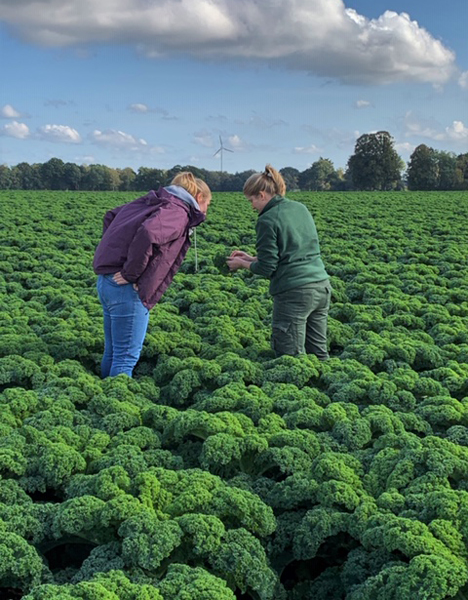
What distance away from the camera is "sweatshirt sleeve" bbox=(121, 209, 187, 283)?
6.01 meters

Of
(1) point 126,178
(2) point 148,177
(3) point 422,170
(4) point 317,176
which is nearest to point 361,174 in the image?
(3) point 422,170

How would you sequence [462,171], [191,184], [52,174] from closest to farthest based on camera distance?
[191,184], [462,171], [52,174]

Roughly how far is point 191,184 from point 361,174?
318ft

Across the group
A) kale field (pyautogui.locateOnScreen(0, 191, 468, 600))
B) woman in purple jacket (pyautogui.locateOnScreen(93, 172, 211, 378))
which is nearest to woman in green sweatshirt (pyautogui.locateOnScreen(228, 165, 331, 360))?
kale field (pyautogui.locateOnScreen(0, 191, 468, 600))

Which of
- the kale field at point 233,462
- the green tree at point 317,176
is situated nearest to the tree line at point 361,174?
the green tree at point 317,176

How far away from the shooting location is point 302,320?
7.09 metres

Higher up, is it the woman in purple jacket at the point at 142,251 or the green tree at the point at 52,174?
the green tree at the point at 52,174

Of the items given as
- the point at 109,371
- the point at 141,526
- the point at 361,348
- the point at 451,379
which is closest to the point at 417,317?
the point at 361,348

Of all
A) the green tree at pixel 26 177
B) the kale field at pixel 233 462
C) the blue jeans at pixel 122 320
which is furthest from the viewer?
the green tree at pixel 26 177

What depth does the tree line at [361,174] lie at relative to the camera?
317 feet

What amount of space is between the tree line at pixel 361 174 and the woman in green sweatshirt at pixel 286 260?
282ft

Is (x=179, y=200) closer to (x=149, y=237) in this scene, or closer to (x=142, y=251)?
(x=149, y=237)

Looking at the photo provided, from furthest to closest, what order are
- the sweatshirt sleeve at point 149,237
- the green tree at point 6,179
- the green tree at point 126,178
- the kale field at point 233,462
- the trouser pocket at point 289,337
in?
the green tree at point 126,178 → the green tree at point 6,179 → the trouser pocket at point 289,337 → the sweatshirt sleeve at point 149,237 → the kale field at point 233,462

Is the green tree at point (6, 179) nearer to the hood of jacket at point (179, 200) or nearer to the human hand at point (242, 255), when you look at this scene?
the human hand at point (242, 255)
